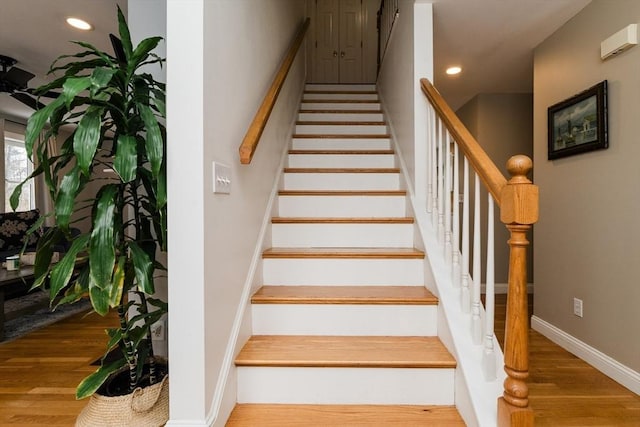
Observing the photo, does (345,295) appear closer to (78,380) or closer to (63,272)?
(63,272)

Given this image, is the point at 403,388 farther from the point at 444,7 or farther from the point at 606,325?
the point at 444,7

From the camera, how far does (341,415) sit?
4.43ft

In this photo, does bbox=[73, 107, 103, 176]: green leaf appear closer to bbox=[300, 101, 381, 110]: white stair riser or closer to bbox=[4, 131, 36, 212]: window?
bbox=[300, 101, 381, 110]: white stair riser

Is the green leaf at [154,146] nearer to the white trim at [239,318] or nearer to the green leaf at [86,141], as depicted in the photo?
the green leaf at [86,141]

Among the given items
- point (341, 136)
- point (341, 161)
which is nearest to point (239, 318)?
point (341, 161)

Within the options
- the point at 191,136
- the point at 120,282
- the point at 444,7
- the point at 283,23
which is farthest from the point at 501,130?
the point at 120,282

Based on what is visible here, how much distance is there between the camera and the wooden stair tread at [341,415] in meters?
1.30

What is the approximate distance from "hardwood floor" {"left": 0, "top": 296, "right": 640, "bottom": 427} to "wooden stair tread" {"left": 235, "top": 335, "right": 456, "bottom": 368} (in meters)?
0.81

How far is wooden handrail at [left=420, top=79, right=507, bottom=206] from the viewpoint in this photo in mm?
1158

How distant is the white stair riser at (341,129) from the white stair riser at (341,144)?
242 millimetres

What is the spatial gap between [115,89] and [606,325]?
3098 mm

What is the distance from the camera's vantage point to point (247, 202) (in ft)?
5.52

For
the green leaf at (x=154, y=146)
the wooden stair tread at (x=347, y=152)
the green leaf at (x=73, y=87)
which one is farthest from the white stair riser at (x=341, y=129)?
the green leaf at (x=73, y=87)

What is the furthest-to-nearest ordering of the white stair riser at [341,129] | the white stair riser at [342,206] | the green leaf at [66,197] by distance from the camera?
1. the white stair riser at [341,129]
2. the white stair riser at [342,206]
3. the green leaf at [66,197]
